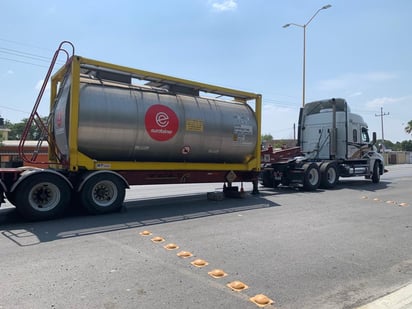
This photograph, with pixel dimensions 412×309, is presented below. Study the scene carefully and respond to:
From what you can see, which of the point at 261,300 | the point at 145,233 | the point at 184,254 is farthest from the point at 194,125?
the point at 261,300

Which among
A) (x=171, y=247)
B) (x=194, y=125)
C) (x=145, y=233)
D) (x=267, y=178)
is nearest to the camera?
(x=171, y=247)

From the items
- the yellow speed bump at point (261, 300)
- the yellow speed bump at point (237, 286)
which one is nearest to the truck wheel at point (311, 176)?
the yellow speed bump at point (237, 286)

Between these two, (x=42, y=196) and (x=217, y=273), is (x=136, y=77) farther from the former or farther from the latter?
(x=217, y=273)

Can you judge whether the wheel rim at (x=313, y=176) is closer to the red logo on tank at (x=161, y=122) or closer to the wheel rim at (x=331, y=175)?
the wheel rim at (x=331, y=175)

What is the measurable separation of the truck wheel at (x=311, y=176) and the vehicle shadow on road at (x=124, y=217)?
3685 millimetres

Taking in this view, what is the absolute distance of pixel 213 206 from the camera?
1018cm

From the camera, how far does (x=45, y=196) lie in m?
8.00

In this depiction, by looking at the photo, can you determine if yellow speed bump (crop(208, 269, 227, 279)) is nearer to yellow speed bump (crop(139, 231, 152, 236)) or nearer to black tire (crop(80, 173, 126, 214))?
yellow speed bump (crop(139, 231, 152, 236))

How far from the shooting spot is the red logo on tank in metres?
9.56

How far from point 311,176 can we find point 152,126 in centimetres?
822

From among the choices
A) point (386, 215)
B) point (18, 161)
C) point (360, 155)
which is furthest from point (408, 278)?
point (360, 155)

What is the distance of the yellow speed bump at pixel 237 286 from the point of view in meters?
4.14

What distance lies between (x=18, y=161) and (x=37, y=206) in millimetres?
2156

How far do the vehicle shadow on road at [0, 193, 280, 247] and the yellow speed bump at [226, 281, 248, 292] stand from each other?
11.5 feet
